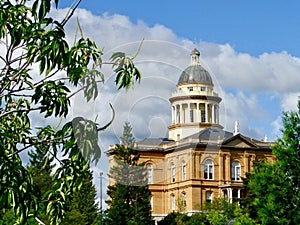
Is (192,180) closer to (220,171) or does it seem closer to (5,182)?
(220,171)

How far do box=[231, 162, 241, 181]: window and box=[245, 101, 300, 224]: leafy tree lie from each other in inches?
1820

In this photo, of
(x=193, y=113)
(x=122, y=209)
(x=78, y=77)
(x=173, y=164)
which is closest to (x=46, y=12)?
(x=78, y=77)

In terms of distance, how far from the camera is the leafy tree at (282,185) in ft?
82.8

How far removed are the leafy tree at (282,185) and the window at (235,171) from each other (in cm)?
4622

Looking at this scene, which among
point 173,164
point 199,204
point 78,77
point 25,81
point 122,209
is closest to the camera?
point 78,77

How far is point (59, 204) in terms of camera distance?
6129mm

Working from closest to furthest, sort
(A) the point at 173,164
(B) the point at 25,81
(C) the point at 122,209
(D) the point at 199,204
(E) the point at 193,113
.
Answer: (B) the point at 25,81 → (E) the point at 193,113 → (A) the point at 173,164 → (C) the point at 122,209 → (D) the point at 199,204

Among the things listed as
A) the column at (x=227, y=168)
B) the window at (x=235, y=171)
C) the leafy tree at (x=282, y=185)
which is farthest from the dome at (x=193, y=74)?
the window at (x=235, y=171)

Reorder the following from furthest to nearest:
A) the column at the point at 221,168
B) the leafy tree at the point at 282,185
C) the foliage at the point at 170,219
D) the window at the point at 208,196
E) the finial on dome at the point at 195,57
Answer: the column at the point at 221,168 < the window at the point at 208,196 < the foliage at the point at 170,219 < the leafy tree at the point at 282,185 < the finial on dome at the point at 195,57

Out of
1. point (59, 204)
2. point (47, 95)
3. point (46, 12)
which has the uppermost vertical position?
point (46, 12)

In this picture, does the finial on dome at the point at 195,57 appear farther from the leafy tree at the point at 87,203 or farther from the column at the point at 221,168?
the column at the point at 221,168

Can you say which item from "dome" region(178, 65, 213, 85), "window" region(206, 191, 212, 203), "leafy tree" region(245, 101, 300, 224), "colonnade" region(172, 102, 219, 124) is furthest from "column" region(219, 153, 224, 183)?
"dome" region(178, 65, 213, 85)

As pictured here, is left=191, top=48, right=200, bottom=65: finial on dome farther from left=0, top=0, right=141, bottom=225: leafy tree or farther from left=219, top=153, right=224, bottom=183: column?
left=219, top=153, right=224, bottom=183: column

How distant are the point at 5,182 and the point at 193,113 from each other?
6030 millimetres
